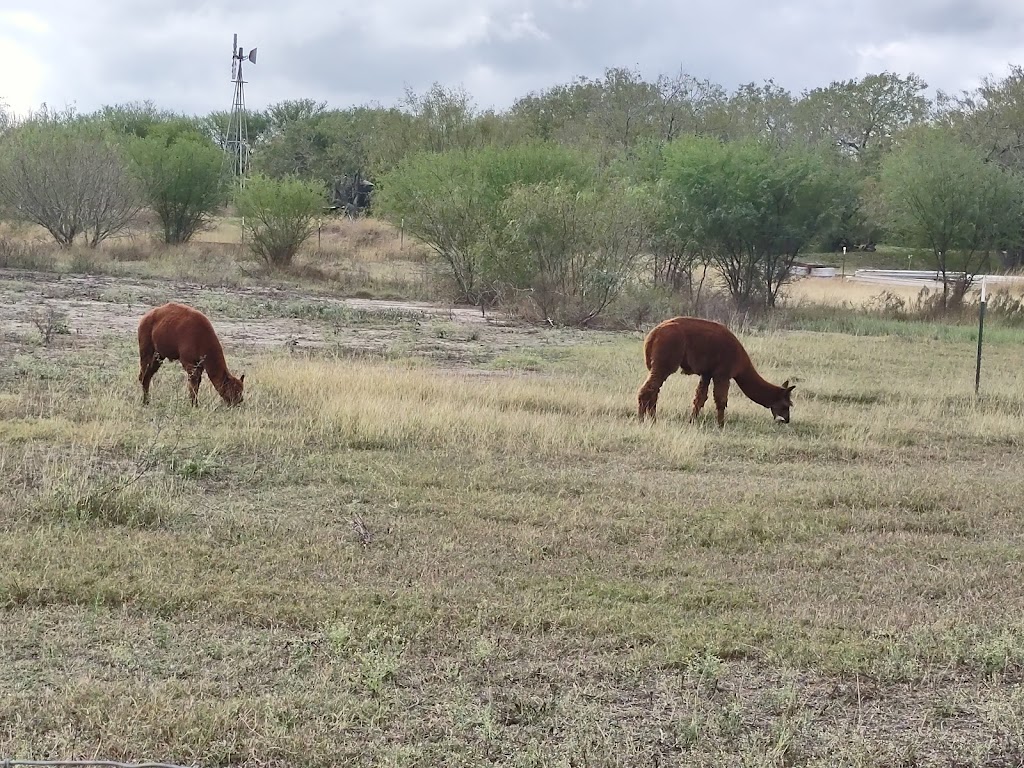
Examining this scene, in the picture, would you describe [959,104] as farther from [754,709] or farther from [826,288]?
[754,709]

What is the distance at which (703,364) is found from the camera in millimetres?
12430

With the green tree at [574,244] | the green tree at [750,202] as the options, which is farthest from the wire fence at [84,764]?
the green tree at [750,202]

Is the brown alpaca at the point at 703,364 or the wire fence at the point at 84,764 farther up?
the brown alpaca at the point at 703,364

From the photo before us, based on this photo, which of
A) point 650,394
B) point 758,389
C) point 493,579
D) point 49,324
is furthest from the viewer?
point 49,324

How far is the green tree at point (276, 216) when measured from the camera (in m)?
37.6

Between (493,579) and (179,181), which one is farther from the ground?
(179,181)

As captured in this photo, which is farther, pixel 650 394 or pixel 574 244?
pixel 574 244

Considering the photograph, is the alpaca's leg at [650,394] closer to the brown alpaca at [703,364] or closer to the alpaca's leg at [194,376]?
the brown alpaca at [703,364]

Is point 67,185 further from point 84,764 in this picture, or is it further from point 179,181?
point 84,764

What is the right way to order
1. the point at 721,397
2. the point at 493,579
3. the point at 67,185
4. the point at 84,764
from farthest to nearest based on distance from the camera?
1. the point at 67,185
2. the point at 721,397
3. the point at 493,579
4. the point at 84,764

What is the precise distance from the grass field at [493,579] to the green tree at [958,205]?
19.8 metres

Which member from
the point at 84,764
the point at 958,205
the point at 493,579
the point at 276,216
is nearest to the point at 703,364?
the point at 493,579

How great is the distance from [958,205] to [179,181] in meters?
28.5

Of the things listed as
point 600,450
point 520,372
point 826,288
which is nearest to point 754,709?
point 600,450
